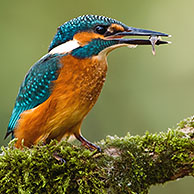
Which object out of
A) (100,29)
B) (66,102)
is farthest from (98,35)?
(66,102)

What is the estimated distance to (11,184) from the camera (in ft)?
8.84

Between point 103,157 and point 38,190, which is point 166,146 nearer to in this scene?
point 103,157

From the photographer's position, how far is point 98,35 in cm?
333

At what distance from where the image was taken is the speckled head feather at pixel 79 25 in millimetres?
3322

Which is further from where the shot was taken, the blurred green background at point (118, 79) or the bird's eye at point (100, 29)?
the blurred green background at point (118, 79)

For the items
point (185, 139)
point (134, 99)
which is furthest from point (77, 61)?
point (134, 99)

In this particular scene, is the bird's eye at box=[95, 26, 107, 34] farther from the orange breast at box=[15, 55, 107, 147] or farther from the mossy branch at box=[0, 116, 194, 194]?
the mossy branch at box=[0, 116, 194, 194]

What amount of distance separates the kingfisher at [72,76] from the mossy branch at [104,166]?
0.29 metres

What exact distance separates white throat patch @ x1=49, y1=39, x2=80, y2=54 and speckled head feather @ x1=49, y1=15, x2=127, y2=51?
30 millimetres

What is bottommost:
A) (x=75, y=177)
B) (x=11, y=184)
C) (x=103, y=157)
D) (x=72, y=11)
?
(x=11, y=184)

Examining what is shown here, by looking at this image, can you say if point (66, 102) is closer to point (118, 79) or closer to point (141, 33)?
point (141, 33)

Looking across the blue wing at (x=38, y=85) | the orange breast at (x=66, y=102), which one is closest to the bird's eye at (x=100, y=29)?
the orange breast at (x=66, y=102)

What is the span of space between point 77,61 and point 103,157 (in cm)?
85

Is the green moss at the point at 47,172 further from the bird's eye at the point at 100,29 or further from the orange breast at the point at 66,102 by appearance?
the bird's eye at the point at 100,29
